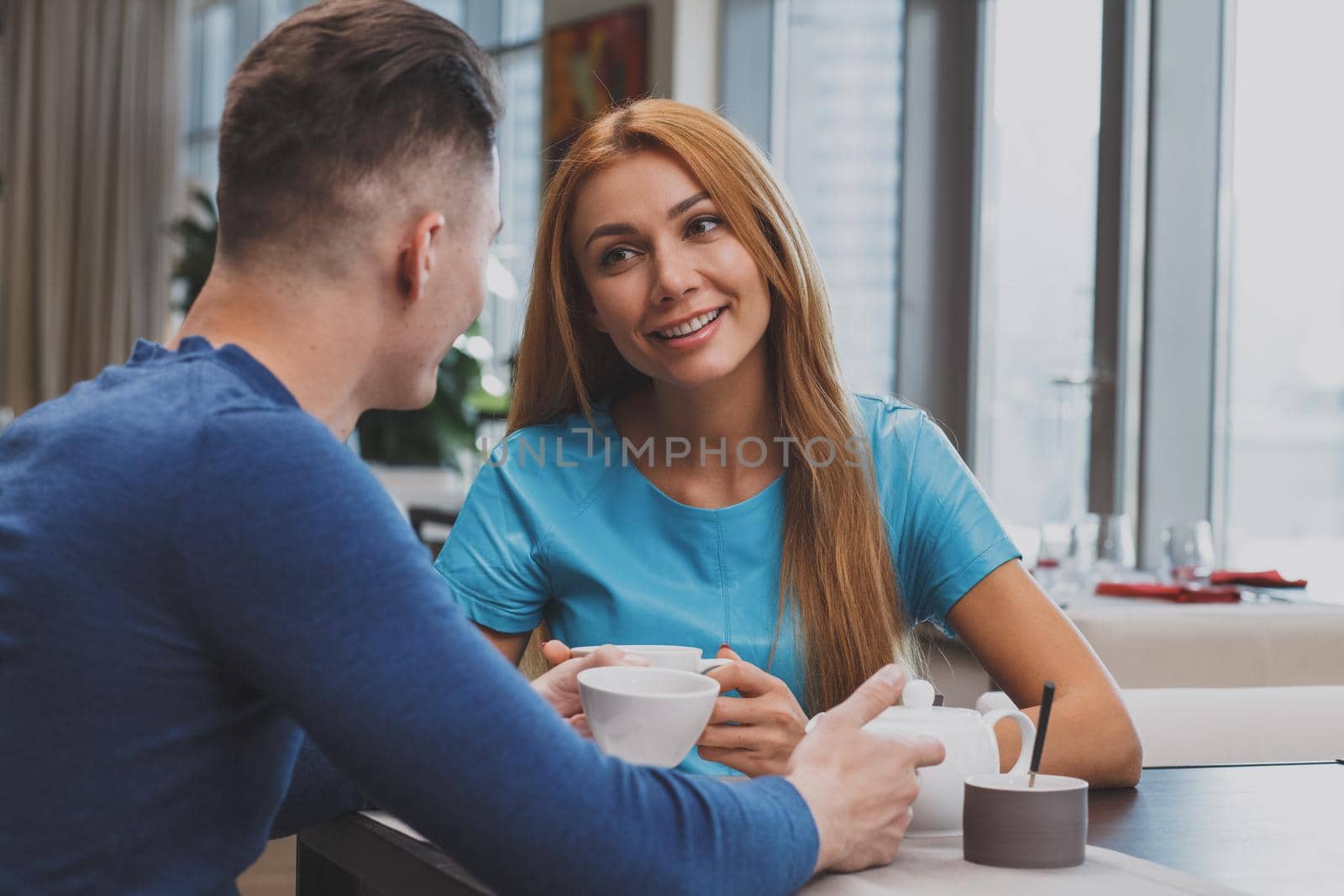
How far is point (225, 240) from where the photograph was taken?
1001 mm

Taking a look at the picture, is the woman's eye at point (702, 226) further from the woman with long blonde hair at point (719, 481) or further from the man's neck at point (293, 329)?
the man's neck at point (293, 329)

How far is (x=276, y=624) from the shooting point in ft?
2.71

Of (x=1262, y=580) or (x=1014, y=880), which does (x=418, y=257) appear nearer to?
(x=1014, y=880)

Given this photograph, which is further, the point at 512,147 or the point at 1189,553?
the point at 512,147

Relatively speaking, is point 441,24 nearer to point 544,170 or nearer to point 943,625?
point 943,625

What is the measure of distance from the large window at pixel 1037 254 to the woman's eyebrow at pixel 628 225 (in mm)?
2301

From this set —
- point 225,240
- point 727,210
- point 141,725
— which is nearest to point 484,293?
point 225,240

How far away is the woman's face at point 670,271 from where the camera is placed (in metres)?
1.71

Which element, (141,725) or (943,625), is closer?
(141,725)

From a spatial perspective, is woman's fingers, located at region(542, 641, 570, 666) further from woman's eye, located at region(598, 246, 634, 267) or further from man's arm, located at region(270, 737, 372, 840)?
woman's eye, located at region(598, 246, 634, 267)

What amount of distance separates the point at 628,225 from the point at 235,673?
3.15ft

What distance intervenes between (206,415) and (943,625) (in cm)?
111

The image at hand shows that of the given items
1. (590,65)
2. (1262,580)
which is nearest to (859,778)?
(1262,580)

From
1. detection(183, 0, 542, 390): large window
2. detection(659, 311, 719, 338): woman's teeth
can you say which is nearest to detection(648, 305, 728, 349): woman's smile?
detection(659, 311, 719, 338): woman's teeth
